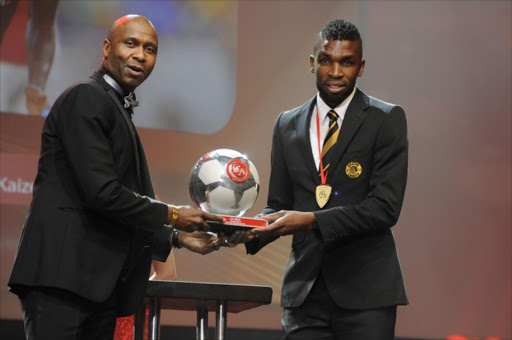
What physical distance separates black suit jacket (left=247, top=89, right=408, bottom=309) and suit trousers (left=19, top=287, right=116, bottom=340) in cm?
81

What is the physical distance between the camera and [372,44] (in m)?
5.34

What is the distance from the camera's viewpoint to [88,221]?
101 inches

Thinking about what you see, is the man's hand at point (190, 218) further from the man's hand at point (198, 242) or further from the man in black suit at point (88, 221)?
the man's hand at point (198, 242)

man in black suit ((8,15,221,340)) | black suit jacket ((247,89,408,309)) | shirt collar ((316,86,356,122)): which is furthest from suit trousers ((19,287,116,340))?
shirt collar ((316,86,356,122))

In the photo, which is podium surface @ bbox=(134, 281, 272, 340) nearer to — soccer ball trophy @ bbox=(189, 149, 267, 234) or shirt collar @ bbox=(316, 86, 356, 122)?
soccer ball trophy @ bbox=(189, 149, 267, 234)

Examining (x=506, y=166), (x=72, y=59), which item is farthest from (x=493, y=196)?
(x=72, y=59)

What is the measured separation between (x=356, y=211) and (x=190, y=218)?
0.64m

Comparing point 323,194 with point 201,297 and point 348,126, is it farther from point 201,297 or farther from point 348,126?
point 201,297

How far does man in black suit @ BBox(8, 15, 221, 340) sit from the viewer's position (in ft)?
8.02

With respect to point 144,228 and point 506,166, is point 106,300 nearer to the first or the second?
point 144,228

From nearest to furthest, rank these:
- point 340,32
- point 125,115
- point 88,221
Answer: point 88,221, point 125,115, point 340,32

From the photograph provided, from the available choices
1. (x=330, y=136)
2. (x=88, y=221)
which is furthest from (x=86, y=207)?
(x=330, y=136)

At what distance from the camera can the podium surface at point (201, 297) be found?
293 centimetres

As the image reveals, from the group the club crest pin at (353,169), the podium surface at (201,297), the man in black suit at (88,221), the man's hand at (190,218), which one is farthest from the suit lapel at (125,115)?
the club crest pin at (353,169)
